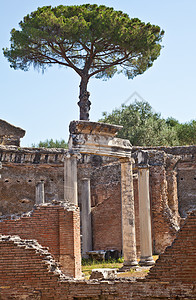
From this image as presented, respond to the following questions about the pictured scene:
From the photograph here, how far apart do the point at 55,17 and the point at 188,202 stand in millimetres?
11798

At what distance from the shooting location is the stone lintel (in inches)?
496

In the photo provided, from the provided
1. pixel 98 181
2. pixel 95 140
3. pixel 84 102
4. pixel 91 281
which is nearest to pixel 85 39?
pixel 84 102

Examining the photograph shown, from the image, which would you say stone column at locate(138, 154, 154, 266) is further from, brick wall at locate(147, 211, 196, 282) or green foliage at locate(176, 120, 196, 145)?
green foliage at locate(176, 120, 196, 145)

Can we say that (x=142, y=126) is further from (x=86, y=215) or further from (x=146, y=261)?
(x=146, y=261)

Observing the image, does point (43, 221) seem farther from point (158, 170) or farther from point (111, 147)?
point (158, 170)

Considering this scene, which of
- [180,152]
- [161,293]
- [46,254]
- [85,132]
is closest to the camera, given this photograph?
[161,293]

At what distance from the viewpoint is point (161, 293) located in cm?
772

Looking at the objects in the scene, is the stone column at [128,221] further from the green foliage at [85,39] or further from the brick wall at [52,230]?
the green foliage at [85,39]

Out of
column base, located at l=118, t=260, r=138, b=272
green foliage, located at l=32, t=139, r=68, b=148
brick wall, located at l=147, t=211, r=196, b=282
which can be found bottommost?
column base, located at l=118, t=260, r=138, b=272

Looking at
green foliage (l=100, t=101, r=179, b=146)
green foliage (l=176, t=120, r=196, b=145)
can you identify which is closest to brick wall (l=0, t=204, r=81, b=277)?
green foliage (l=100, t=101, r=179, b=146)

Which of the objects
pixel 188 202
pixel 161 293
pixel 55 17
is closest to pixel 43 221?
pixel 161 293

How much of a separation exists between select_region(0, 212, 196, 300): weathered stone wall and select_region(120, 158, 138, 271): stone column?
15.6 feet

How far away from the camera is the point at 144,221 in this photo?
47.2ft

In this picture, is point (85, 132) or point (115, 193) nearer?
point (85, 132)
